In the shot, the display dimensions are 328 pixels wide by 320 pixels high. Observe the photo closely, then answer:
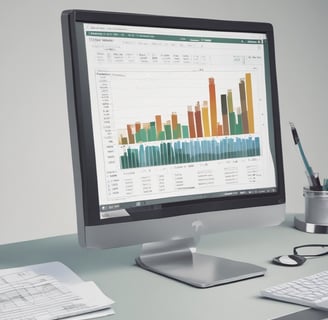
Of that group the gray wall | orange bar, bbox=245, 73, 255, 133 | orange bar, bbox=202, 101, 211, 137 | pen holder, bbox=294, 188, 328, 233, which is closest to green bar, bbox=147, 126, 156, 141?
orange bar, bbox=202, 101, 211, 137

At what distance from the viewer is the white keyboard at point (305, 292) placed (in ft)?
3.02

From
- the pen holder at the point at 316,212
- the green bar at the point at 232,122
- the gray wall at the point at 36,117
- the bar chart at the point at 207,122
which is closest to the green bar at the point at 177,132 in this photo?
the bar chart at the point at 207,122

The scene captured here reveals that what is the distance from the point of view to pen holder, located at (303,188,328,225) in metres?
1.44

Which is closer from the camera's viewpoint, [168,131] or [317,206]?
[168,131]

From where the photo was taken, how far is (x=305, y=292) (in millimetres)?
960

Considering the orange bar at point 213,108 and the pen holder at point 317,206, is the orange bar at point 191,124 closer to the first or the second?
the orange bar at point 213,108

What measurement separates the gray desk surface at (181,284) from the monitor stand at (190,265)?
14 mm

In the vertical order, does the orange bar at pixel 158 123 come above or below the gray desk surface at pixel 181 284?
above

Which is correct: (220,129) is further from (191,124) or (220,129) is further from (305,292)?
(305,292)

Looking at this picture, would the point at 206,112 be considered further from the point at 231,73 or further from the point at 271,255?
the point at 271,255

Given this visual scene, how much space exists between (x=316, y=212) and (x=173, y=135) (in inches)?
20.1

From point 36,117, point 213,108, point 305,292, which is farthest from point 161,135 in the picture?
point 36,117

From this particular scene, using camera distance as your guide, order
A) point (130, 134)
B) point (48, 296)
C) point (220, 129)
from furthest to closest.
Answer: point (220, 129), point (130, 134), point (48, 296)

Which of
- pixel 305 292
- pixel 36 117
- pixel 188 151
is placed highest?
pixel 36 117
